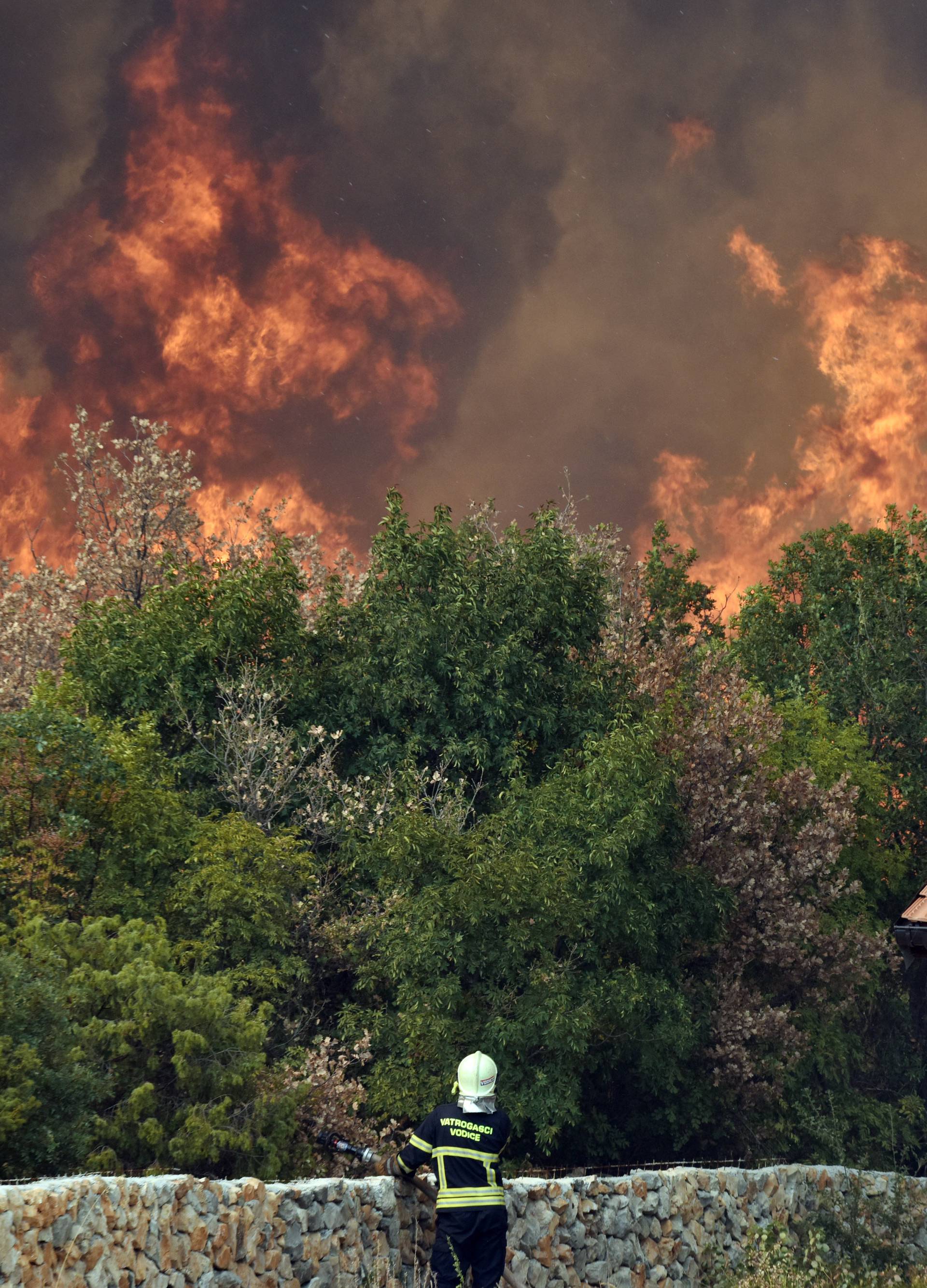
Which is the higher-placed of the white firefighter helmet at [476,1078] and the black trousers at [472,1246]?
the white firefighter helmet at [476,1078]

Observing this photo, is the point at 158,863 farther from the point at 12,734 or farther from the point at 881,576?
the point at 881,576

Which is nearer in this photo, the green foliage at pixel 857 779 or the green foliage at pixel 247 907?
the green foliage at pixel 247 907

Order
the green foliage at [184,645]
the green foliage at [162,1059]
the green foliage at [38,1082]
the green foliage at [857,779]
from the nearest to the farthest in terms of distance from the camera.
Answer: the green foliage at [38,1082]
the green foliage at [162,1059]
the green foliage at [184,645]
the green foliage at [857,779]

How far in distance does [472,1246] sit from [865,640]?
30.7m

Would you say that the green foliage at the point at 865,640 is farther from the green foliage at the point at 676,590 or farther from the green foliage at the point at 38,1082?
the green foliage at the point at 38,1082

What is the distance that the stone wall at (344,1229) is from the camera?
6758 millimetres

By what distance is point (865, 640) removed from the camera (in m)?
36.6

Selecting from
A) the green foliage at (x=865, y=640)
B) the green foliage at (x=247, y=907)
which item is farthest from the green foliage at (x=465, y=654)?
the green foliage at (x=865, y=640)

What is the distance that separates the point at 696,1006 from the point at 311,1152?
9.82 meters

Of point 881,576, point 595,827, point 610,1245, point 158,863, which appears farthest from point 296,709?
point 881,576

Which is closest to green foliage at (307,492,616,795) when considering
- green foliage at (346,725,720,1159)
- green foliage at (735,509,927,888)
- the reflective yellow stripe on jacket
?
green foliage at (346,725,720,1159)

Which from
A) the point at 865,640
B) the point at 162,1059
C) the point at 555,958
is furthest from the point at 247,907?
the point at 865,640

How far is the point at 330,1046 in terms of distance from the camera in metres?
17.2

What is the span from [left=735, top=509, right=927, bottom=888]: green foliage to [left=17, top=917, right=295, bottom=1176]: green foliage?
915 inches
